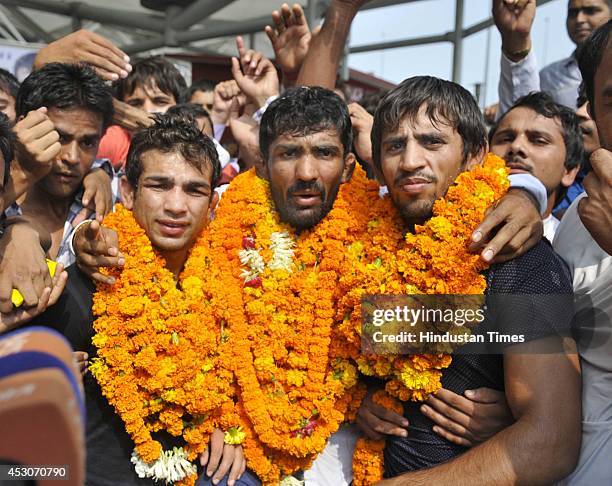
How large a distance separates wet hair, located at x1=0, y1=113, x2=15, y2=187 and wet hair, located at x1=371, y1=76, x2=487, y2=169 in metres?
1.57

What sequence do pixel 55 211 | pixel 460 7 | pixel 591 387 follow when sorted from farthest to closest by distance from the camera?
pixel 460 7 → pixel 55 211 → pixel 591 387

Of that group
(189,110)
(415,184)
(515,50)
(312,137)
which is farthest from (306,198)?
(515,50)

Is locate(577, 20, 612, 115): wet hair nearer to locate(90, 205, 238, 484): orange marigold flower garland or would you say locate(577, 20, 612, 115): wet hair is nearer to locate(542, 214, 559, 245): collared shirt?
locate(542, 214, 559, 245): collared shirt

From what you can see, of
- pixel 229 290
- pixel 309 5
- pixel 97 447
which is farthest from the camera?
pixel 309 5

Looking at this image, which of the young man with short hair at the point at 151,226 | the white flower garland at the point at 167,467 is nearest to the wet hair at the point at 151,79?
the young man with short hair at the point at 151,226

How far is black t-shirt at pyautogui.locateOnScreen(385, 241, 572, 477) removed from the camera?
215cm

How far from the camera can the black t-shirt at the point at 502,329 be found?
84.6 inches

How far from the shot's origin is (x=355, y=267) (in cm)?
261

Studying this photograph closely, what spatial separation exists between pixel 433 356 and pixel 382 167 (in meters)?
0.87

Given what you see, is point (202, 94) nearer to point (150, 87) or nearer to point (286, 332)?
point (150, 87)

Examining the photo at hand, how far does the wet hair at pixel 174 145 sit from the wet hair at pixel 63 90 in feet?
1.63

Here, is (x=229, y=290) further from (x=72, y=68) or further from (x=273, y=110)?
(x=72, y=68)

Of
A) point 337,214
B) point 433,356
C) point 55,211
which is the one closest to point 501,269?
point 433,356

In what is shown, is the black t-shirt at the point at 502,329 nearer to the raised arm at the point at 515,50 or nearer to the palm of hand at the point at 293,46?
the raised arm at the point at 515,50
